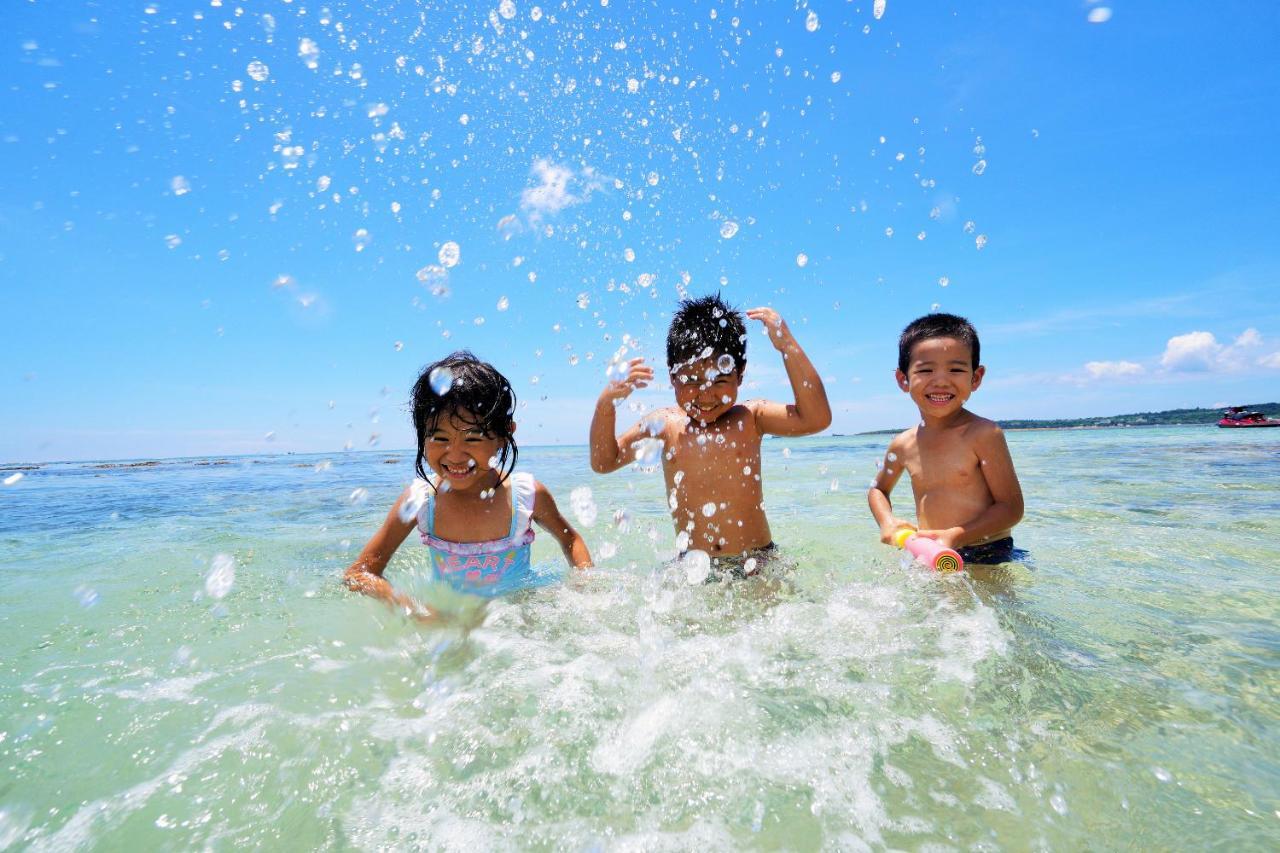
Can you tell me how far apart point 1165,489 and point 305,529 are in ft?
36.7

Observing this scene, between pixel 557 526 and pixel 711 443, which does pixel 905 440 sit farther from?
pixel 557 526

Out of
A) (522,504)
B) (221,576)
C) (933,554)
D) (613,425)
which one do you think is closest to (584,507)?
(221,576)

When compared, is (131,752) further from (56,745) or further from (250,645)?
(250,645)

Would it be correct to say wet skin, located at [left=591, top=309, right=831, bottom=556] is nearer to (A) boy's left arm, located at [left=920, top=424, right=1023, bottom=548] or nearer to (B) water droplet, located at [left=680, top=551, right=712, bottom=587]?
(B) water droplet, located at [left=680, top=551, right=712, bottom=587]

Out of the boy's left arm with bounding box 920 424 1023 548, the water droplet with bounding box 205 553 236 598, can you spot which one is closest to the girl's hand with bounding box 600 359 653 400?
the boy's left arm with bounding box 920 424 1023 548

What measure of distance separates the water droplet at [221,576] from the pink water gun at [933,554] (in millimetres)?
4276

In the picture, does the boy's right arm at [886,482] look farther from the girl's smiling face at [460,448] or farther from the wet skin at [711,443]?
the girl's smiling face at [460,448]

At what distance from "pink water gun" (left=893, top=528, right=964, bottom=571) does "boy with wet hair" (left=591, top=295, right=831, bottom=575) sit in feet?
2.78

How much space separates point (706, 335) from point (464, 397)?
146 centimetres

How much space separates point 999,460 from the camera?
3.71 m

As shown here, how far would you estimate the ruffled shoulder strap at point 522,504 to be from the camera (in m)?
3.76

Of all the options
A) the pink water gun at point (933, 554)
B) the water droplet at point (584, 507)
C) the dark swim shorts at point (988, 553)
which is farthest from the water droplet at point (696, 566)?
the water droplet at point (584, 507)

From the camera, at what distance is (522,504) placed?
380cm

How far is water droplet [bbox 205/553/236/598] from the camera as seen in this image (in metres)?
4.23
